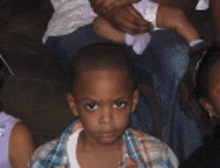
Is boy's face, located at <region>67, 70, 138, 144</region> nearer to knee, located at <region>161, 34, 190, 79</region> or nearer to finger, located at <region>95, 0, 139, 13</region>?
knee, located at <region>161, 34, 190, 79</region>

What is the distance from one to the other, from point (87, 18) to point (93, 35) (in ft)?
0.48

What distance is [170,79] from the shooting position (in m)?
1.40

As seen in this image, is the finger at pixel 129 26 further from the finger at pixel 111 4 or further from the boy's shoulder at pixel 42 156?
the boy's shoulder at pixel 42 156

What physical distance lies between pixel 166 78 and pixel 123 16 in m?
0.35

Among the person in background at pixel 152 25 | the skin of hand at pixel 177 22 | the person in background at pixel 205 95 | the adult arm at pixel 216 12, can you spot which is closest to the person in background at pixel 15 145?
the person in background at pixel 152 25

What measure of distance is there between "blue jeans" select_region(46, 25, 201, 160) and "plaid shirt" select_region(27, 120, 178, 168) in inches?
7.6

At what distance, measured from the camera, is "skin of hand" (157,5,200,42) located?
1.46m

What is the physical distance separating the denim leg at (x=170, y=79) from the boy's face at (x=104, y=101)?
0.27 m

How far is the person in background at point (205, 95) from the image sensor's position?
0.99 metres

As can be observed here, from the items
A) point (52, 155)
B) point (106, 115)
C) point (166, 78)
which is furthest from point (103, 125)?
point (166, 78)

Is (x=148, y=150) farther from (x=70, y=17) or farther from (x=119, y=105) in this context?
(x=70, y=17)

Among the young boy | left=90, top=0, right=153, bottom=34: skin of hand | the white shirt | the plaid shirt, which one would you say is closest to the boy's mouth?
the young boy

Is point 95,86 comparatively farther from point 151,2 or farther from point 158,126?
point 151,2

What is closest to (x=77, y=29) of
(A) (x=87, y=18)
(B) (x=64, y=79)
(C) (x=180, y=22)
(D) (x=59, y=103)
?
(A) (x=87, y=18)
